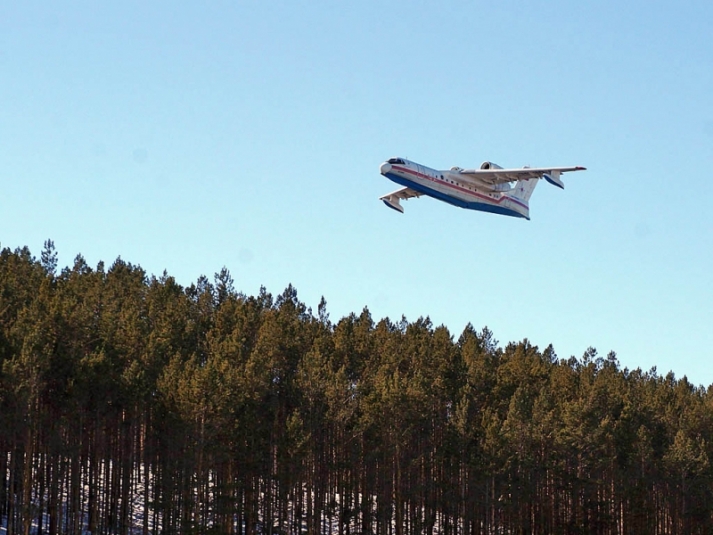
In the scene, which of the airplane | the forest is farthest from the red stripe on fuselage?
the forest

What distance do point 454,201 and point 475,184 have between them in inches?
94.8

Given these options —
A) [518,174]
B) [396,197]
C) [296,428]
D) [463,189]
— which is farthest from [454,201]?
[296,428]

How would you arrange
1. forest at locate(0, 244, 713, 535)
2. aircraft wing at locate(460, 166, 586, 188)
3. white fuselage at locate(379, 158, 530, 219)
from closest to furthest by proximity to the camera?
forest at locate(0, 244, 713, 535)
white fuselage at locate(379, 158, 530, 219)
aircraft wing at locate(460, 166, 586, 188)

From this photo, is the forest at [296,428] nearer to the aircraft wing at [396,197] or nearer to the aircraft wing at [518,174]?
the aircraft wing at [396,197]

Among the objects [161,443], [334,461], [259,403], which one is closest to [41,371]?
[161,443]

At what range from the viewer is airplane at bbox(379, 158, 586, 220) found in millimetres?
78438

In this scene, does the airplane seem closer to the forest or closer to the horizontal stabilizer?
the horizontal stabilizer

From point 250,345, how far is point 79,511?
85.3ft

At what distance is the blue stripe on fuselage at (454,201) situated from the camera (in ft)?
256

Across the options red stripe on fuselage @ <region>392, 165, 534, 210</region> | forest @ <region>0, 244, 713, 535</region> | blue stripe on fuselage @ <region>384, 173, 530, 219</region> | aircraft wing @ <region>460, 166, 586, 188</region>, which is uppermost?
aircraft wing @ <region>460, 166, 586, 188</region>

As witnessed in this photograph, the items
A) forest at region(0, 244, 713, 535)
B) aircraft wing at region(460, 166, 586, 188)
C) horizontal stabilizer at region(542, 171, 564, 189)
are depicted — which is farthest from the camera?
horizontal stabilizer at region(542, 171, 564, 189)

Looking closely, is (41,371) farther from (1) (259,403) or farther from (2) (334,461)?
(2) (334,461)

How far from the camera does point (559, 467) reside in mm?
92125

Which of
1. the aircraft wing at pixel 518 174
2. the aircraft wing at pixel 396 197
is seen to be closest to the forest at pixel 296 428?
the aircraft wing at pixel 396 197
